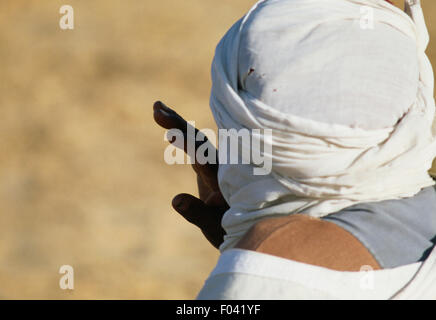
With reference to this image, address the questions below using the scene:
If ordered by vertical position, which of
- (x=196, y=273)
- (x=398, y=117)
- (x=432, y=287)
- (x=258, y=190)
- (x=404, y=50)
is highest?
(x=404, y=50)

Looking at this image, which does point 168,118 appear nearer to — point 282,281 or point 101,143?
point 282,281

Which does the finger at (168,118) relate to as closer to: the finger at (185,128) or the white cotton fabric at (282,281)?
the finger at (185,128)

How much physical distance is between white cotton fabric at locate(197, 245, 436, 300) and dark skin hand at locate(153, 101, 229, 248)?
52 cm

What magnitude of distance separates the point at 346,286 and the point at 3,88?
624 cm

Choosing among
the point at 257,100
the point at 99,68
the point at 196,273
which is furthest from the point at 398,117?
the point at 99,68

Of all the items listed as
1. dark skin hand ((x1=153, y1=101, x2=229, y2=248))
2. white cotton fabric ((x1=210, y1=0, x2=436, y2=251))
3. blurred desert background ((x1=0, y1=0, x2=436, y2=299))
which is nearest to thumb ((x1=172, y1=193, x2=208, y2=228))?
dark skin hand ((x1=153, y1=101, x2=229, y2=248))

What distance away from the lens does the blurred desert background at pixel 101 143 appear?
5.07 metres

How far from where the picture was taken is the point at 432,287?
4.03 feet

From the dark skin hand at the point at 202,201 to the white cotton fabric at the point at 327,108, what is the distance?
0.28 metres

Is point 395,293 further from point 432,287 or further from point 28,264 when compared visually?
point 28,264

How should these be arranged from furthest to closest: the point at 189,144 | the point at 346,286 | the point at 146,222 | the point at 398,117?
the point at 146,222
the point at 189,144
the point at 398,117
the point at 346,286

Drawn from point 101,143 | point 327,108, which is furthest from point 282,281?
point 101,143

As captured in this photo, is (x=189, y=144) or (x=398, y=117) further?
(x=189, y=144)

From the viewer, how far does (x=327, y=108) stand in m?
1.30
